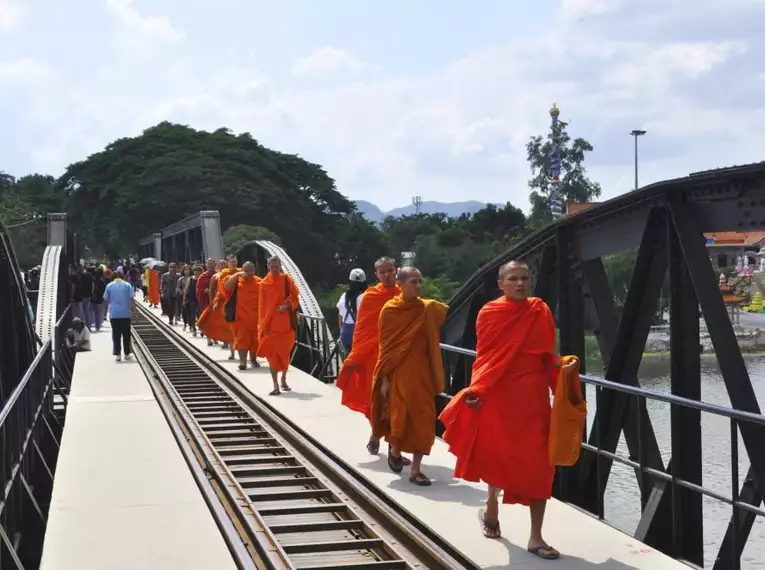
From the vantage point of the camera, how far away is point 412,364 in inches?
312

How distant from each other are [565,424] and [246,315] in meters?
10.8

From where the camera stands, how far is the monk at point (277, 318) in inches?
537

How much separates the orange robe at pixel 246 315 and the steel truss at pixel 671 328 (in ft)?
27.2

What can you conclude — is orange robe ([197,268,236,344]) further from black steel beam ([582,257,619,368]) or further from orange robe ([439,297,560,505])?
orange robe ([439,297,560,505])

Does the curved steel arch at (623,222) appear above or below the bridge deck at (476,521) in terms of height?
above

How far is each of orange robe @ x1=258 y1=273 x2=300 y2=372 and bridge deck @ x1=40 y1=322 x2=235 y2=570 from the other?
A: 187 centimetres

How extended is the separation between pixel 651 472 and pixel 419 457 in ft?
6.71

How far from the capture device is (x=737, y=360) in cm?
608

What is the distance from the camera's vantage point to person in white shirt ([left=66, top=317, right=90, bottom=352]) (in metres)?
19.3

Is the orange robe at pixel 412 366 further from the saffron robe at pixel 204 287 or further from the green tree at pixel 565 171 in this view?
the green tree at pixel 565 171

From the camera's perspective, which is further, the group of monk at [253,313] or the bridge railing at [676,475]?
the group of monk at [253,313]

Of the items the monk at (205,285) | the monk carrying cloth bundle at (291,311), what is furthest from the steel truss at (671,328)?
the monk at (205,285)

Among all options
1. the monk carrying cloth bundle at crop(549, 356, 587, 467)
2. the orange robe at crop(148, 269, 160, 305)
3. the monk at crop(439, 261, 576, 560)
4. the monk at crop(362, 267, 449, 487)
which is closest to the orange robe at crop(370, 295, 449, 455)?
the monk at crop(362, 267, 449, 487)

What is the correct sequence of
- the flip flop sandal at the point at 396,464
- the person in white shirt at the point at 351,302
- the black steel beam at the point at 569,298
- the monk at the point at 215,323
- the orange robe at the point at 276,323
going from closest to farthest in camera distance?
the flip flop sandal at the point at 396,464 → the black steel beam at the point at 569,298 → the person in white shirt at the point at 351,302 → the orange robe at the point at 276,323 → the monk at the point at 215,323
